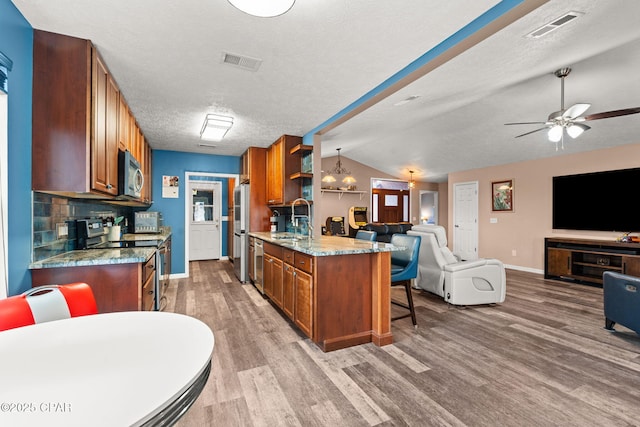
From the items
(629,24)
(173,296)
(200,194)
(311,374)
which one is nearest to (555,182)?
(629,24)

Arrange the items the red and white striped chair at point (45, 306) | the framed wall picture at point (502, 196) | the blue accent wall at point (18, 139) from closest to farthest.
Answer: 1. the red and white striped chair at point (45, 306)
2. the blue accent wall at point (18, 139)
3. the framed wall picture at point (502, 196)

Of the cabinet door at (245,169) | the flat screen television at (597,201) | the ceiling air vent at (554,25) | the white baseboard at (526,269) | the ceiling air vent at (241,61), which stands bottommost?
the white baseboard at (526,269)

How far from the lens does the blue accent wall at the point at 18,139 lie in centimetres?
171

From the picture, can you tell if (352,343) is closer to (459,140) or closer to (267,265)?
(267,265)

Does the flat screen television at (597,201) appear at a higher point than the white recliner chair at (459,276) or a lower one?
higher

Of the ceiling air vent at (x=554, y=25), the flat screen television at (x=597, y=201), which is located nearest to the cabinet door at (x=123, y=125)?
the ceiling air vent at (x=554, y=25)

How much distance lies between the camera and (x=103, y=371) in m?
0.69

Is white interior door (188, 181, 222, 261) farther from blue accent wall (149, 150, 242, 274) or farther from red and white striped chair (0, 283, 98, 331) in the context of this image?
red and white striped chair (0, 283, 98, 331)

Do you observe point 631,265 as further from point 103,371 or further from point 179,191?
point 179,191

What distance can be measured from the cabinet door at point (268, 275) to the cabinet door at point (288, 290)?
470 millimetres

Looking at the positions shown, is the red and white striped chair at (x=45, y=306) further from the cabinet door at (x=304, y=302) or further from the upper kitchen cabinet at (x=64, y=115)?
the cabinet door at (x=304, y=302)

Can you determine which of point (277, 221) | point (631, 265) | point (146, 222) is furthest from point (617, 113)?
point (146, 222)

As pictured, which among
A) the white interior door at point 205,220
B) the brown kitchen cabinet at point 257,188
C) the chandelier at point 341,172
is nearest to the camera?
the brown kitchen cabinet at point 257,188

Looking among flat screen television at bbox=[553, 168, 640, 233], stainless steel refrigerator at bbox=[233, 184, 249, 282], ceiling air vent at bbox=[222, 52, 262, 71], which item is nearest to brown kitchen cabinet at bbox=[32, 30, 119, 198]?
ceiling air vent at bbox=[222, 52, 262, 71]
